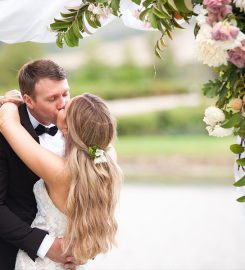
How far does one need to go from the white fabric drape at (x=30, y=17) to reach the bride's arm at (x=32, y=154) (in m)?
0.59

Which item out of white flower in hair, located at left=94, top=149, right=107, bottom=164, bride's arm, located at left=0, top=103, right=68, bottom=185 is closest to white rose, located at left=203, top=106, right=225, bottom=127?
white flower in hair, located at left=94, top=149, right=107, bottom=164

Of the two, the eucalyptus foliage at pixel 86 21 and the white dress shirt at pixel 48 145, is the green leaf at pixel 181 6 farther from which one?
the white dress shirt at pixel 48 145

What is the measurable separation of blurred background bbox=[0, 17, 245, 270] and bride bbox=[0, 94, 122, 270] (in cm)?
37

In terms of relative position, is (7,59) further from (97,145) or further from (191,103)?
(97,145)

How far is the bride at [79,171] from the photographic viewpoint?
2.93 metres

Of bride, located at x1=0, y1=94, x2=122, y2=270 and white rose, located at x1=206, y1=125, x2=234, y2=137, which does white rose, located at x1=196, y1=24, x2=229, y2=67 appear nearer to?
white rose, located at x1=206, y1=125, x2=234, y2=137

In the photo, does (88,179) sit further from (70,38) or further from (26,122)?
(70,38)

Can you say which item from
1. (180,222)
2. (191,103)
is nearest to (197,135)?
(191,103)

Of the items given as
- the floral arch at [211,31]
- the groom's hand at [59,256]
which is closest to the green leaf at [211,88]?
the floral arch at [211,31]

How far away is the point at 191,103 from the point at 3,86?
6718 millimetres

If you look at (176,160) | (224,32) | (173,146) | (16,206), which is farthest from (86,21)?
(173,146)

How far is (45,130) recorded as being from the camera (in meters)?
3.15

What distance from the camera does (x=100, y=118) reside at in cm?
296

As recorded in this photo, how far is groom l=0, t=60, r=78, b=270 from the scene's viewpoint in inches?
117
